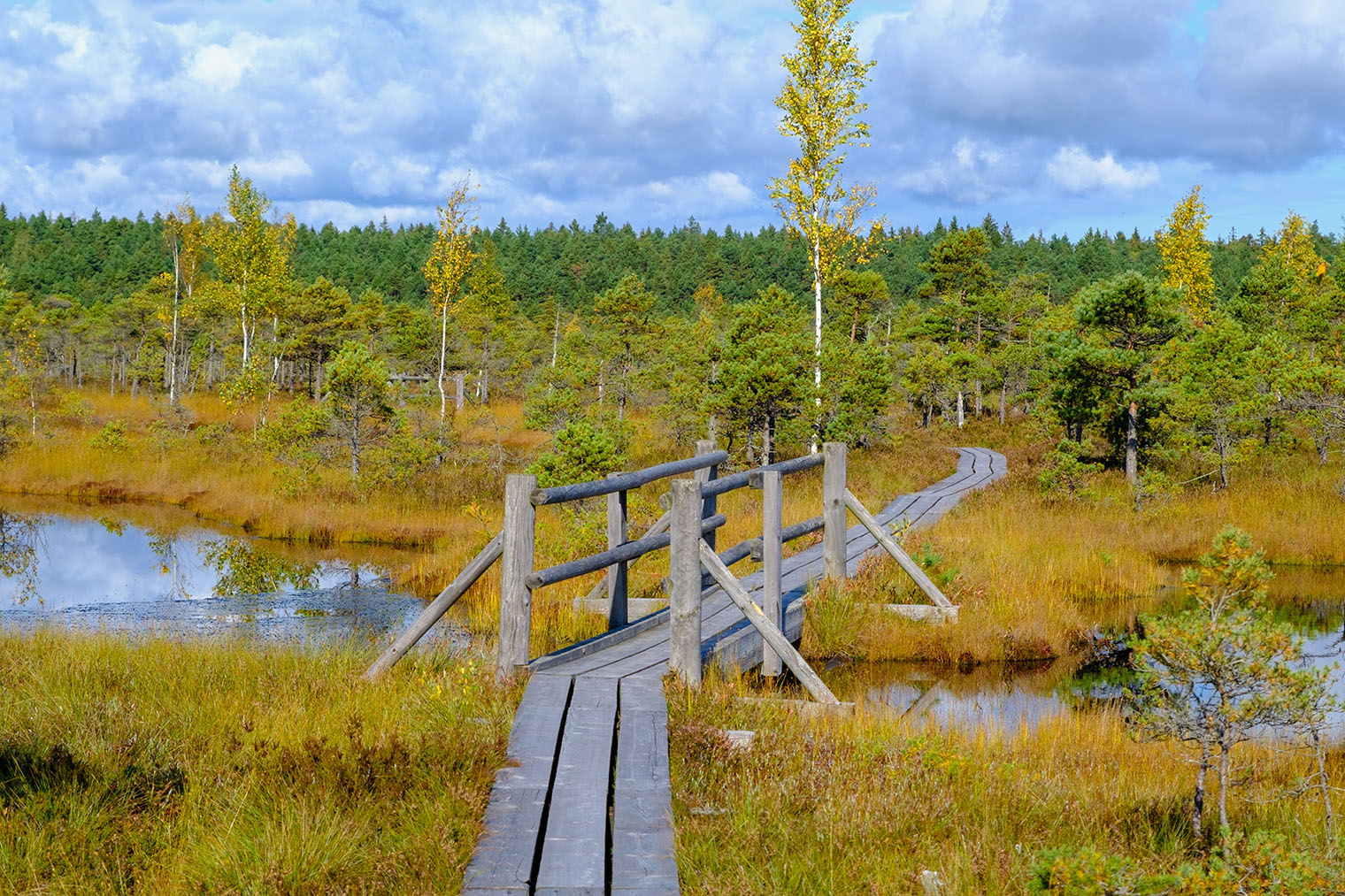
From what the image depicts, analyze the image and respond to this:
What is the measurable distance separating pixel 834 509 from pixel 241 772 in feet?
21.7

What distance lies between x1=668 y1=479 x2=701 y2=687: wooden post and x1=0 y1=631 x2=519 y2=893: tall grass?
3.84 ft

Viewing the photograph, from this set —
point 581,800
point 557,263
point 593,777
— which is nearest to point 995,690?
point 593,777

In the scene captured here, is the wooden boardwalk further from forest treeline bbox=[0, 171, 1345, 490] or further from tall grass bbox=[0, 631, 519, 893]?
forest treeline bbox=[0, 171, 1345, 490]

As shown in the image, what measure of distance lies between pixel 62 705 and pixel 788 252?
98.7 m

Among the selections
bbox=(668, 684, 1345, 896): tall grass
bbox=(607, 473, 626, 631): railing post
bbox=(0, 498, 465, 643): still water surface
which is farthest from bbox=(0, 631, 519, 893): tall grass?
bbox=(0, 498, 465, 643): still water surface

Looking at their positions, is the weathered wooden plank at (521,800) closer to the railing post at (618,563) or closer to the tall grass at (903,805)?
the tall grass at (903,805)

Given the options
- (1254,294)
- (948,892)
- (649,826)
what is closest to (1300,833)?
(948,892)

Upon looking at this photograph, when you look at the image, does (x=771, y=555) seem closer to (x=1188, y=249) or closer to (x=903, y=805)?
(x=903, y=805)

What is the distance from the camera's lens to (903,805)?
15.8 ft

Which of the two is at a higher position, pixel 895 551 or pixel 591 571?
pixel 591 571

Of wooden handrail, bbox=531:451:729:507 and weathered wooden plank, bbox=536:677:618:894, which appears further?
wooden handrail, bbox=531:451:729:507

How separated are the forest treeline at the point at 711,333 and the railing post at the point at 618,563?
22.9 feet

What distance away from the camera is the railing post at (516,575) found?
6707 millimetres

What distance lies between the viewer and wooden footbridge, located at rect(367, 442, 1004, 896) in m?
4.04
